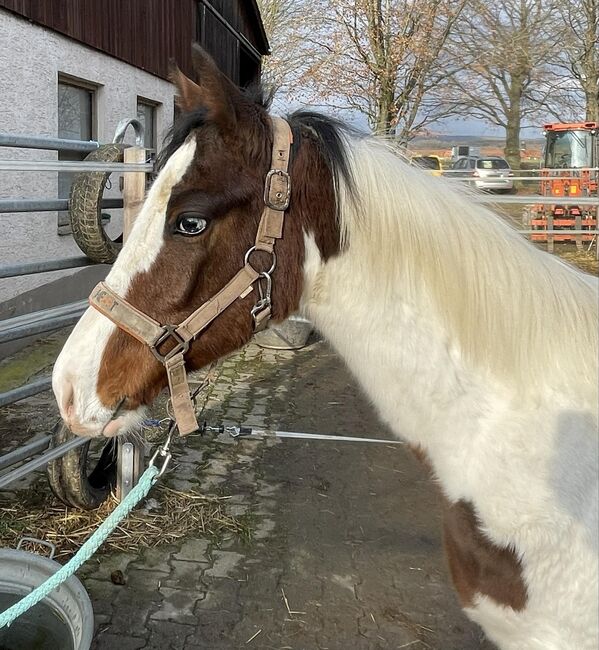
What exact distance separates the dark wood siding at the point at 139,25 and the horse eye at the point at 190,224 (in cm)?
553

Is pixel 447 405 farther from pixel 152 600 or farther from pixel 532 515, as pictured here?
pixel 152 600

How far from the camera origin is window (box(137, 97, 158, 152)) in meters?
9.59

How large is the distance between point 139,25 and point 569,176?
10964 mm

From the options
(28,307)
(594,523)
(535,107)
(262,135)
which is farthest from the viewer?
(535,107)

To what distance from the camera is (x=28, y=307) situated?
248 inches

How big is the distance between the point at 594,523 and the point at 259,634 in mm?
1680

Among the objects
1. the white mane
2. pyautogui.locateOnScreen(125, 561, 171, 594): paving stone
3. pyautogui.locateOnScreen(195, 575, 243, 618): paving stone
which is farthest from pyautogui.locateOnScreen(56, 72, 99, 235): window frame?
the white mane

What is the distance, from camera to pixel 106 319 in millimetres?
1663

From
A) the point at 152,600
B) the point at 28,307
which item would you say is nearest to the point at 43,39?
the point at 28,307

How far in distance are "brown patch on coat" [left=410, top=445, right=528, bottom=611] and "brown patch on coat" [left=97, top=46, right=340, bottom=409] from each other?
61 cm

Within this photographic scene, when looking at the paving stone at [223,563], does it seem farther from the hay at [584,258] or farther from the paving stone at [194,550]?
the hay at [584,258]

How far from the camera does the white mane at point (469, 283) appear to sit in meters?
1.58

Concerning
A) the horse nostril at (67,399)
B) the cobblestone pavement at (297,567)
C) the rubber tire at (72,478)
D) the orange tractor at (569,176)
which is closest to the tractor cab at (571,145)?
the orange tractor at (569,176)

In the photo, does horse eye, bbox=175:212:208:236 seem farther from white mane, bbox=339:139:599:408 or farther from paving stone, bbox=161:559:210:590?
paving stone, bbox=161:559:210:590
